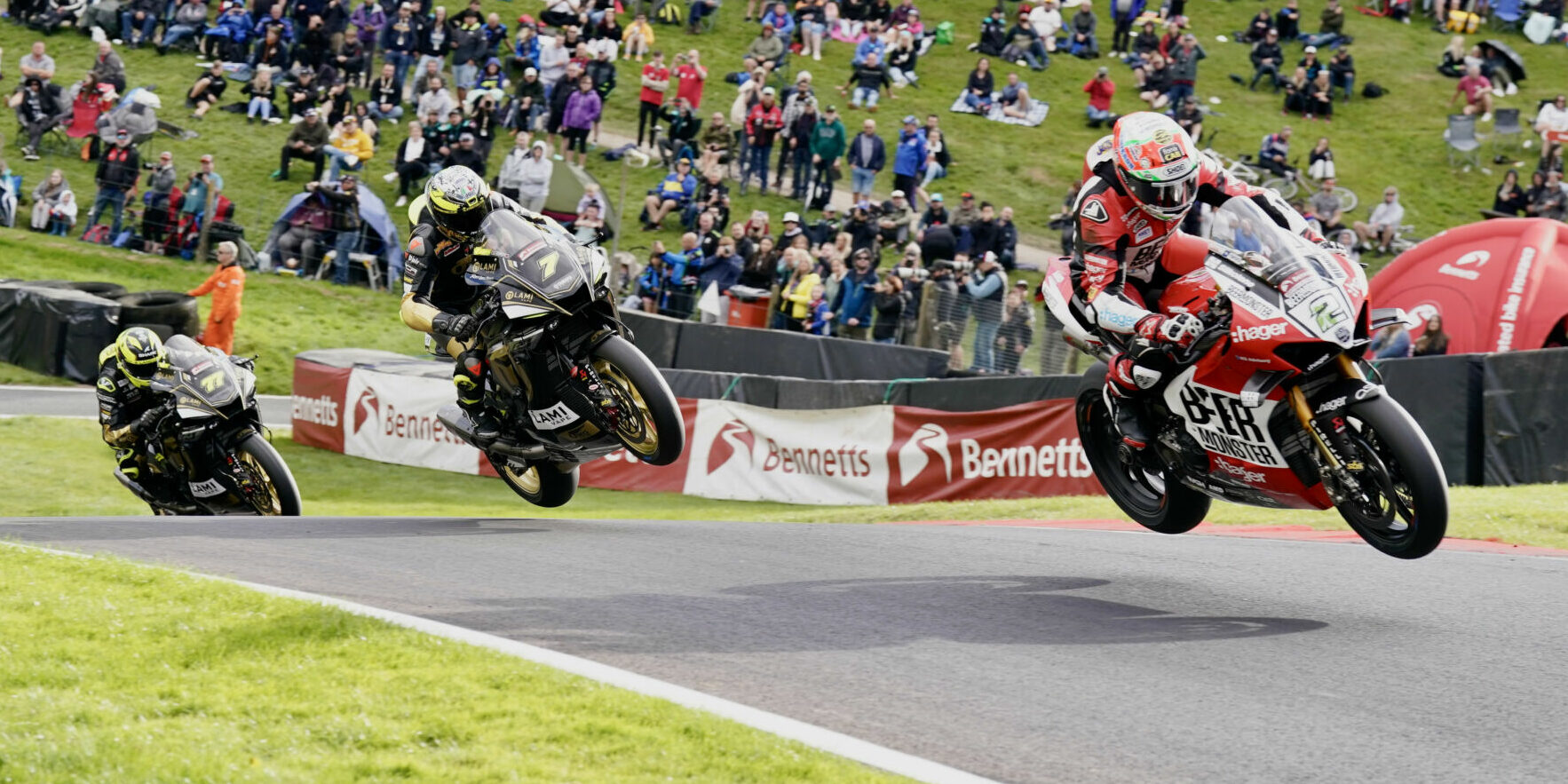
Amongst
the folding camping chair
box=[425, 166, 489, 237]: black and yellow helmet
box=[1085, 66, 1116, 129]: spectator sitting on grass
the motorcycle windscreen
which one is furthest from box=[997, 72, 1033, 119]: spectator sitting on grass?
the motorcycle windscreen

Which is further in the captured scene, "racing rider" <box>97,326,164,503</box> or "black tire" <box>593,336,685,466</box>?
"racing rider" <box>97,326,164,503</box>

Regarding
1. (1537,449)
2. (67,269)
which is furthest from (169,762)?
(67,269)

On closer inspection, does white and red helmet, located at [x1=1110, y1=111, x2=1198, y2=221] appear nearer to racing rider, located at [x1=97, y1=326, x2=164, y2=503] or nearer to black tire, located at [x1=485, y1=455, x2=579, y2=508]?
black tire, located at [x1=485, y1=455, x2=579, y2=508]

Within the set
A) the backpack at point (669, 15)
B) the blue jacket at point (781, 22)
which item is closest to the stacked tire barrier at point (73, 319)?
the blue jacket at point (781, 22)

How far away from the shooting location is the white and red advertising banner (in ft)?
50.5

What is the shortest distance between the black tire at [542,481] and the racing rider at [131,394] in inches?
130

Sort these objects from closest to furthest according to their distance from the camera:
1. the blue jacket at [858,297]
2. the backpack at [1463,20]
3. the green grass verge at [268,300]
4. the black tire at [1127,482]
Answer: the black tire at [1127,482], the blue jacket at [858,297], the green grass verge at [268,300], the backpack at [1463,20]

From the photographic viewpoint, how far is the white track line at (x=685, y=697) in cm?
493

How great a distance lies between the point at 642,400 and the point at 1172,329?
3.05 m

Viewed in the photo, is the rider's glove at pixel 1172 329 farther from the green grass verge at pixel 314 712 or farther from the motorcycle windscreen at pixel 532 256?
the motorcycle windscreen at pixel 532 256

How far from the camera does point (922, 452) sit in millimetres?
16188

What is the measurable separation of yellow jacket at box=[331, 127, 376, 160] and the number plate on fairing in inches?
810

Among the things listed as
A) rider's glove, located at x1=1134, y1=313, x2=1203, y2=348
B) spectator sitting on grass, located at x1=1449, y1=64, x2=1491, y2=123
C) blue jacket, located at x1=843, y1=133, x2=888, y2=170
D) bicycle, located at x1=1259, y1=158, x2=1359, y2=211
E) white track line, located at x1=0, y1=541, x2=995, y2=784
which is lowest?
white track line, located at x1=0, y1=541, x2=995, y2=784

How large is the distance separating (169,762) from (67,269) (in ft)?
71.4
